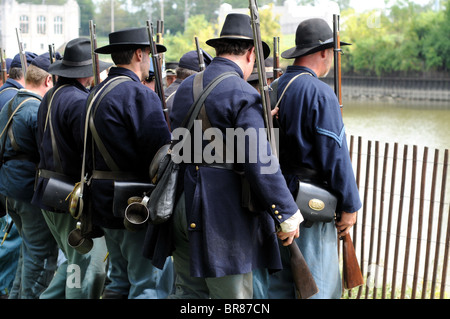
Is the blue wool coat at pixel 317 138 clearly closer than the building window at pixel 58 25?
Yes

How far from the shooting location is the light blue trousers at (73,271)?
4770mm

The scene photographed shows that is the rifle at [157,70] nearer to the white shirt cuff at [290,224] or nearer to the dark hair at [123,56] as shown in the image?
the dark hair at [123,56]

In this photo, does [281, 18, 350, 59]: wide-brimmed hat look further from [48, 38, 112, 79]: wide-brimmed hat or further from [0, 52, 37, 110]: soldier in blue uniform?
[0, 52, 37, 110]: soldier in blue uniform

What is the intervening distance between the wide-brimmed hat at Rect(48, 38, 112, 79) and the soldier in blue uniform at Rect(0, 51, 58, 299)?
55cm

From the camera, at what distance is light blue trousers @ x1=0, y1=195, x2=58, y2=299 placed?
17.3ft

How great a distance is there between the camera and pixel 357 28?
80938mm

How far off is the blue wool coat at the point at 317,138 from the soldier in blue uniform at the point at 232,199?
1.62 feet

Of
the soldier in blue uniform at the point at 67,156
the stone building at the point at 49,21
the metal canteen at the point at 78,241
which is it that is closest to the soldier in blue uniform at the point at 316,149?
the metal canteen at the point at 78,241

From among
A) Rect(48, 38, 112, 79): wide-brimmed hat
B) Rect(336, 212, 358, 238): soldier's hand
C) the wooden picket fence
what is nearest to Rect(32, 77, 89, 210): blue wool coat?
Rect(48, 38, 112, 79): wide-brimmed hat

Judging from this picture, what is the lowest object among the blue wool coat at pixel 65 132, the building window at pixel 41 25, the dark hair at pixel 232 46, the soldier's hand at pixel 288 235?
the soldier's hand at pixel 288 235

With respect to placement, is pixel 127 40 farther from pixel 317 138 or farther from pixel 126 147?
pixel 317 138

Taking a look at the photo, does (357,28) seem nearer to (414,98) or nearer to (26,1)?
(414,98)

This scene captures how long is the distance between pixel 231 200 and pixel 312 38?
1.49 metres

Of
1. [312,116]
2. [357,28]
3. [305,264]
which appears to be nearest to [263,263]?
[305,264]
